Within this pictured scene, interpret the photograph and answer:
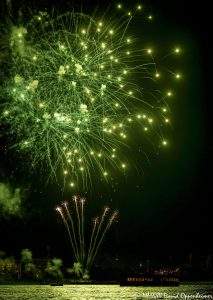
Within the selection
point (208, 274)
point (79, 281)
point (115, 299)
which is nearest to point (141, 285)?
point (79, 281)

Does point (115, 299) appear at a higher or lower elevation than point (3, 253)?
lower

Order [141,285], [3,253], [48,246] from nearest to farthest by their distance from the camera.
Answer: [141,285] → [3,253] → [48,246]

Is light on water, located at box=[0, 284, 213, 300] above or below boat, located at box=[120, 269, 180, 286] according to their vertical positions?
below

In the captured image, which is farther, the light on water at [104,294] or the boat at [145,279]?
the boat at [145,279]

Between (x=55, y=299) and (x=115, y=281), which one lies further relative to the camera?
(x=115, y=281)

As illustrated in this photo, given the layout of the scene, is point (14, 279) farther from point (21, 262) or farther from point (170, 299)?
point (170, 299)

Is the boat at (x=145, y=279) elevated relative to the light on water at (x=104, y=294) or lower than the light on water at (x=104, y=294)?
elevated

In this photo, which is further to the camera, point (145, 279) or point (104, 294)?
point (145, 279)

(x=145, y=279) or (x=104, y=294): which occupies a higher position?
(x=145, y=279)

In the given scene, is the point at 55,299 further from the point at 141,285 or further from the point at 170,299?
the point at 141,285

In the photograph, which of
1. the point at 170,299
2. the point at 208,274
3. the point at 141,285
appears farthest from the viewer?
the point at 208,274

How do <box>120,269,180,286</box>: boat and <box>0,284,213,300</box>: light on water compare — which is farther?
<box>120,269,180,286</box>: boat
